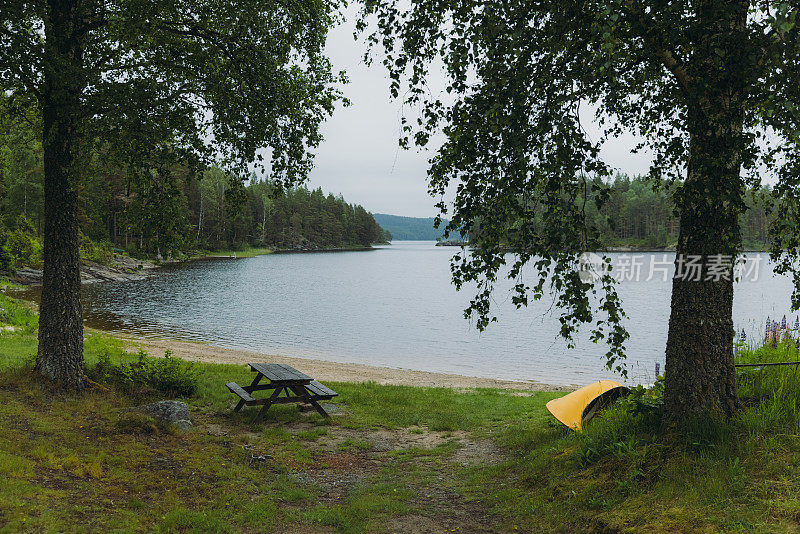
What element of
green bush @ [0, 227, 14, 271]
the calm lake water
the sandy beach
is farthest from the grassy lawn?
green bush @ [0, 227, 14, 271]

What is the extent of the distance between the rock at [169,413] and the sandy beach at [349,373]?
280 inches

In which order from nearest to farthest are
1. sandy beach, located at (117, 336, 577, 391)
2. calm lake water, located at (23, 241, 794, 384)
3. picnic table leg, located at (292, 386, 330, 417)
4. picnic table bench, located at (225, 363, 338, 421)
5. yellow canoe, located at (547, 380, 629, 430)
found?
yellow canoe, located at (547, 380, 629, 430) → picnic table bench, located at (225, 363, 338, 421) → picnic table leg, located at (292, 386, 330, 417) → sandy beach, located at (117, 336, 577, 391) → calm lake water, located at (23, 241, 794, 384)

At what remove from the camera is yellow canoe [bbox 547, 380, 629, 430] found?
686 centimetres

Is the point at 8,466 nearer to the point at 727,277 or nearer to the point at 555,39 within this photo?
the point at 555,39

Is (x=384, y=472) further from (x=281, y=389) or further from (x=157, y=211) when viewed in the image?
(x=157, y=211)

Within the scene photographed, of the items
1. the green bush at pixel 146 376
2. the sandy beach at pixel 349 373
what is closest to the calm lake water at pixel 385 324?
the sandy beach at pixel 349 373

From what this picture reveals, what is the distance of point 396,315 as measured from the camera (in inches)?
1451

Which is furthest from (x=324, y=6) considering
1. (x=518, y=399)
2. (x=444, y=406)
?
(x=518, y=399)

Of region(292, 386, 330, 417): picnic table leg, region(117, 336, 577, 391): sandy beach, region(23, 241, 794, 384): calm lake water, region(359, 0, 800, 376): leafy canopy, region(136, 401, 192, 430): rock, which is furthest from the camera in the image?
region(23, 241, 794, 384): calm lake water

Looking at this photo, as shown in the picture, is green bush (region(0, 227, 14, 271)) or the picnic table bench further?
green bush (region(0, 227, 14, 271))

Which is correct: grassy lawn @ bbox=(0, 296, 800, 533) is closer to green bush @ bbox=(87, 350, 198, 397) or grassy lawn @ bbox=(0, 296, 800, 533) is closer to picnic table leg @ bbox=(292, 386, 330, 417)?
green bush @ bbox=(87, 350, 198, 397)

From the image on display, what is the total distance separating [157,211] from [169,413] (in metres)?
3.24

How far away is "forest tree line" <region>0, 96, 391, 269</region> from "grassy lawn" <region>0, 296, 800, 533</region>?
299 centimetres

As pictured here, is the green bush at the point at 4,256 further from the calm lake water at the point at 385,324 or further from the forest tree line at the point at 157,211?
the calm lake water at the point at 385,324
